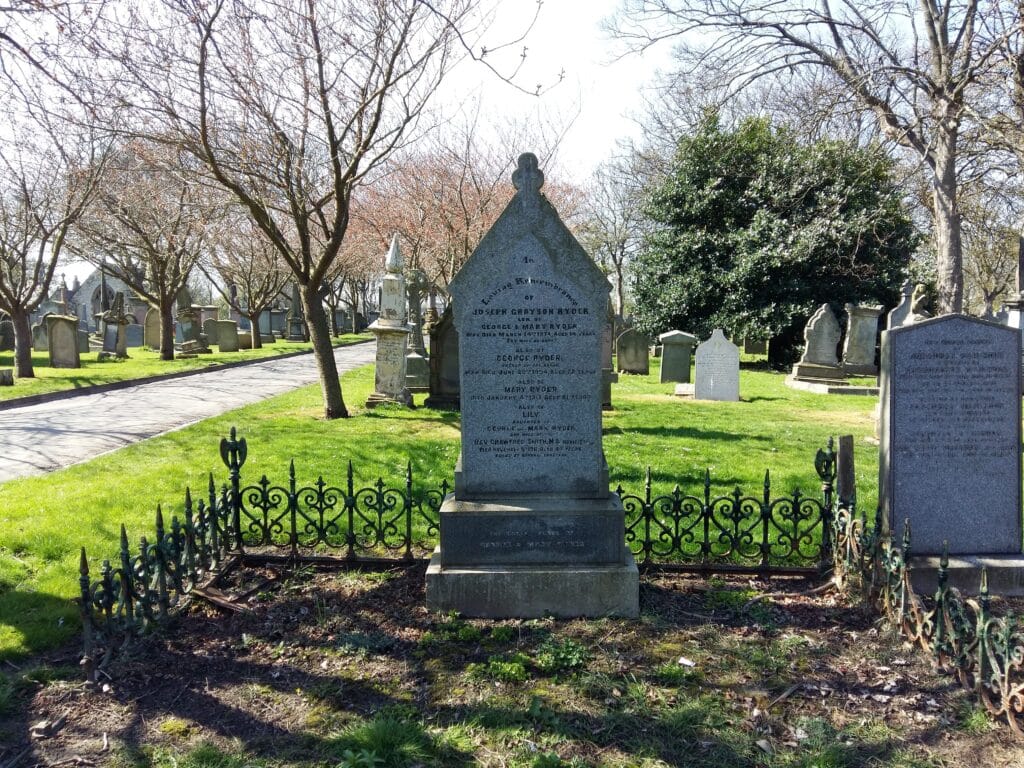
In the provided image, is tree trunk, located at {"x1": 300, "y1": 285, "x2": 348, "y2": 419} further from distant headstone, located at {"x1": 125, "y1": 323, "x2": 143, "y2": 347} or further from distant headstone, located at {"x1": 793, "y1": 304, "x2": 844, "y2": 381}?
distant headstone, located at {"x1": 125, "y1": 323, "x2": 143, "y2": 347}

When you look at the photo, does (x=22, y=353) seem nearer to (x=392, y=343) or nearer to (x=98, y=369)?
(x=98, y=369)

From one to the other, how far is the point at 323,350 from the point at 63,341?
15.9m

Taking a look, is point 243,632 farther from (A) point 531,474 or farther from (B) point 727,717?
(B) point 727,717

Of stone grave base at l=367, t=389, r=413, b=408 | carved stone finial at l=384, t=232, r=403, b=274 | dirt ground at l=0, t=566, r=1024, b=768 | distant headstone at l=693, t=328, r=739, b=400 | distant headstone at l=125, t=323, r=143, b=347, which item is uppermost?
carved stone finial at l=384, t=232, r=403, b=274

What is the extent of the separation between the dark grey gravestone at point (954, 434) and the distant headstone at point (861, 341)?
1866cm

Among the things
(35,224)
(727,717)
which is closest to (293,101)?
(727,717)

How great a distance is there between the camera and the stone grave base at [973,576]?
5137mm

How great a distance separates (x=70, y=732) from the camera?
3500 mm

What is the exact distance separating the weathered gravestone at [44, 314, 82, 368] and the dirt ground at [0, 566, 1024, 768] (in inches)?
923

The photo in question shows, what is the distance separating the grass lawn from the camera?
18031mm

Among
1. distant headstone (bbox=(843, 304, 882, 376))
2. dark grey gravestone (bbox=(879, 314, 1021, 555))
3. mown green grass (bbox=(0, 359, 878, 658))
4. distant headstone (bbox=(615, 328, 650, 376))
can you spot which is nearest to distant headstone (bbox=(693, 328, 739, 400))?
mown green grass (bbox=(0, 359, 878, 658))

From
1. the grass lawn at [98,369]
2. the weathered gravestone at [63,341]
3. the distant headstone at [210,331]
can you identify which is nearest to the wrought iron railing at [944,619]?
the grass lawn at [98,369]

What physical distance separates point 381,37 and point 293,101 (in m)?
1.96

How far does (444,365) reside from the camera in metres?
14.6
